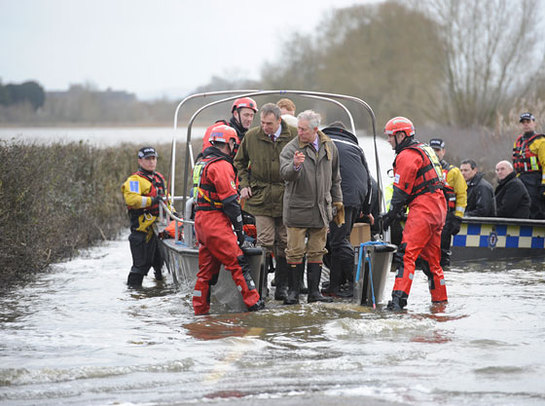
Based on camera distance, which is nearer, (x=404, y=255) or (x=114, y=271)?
(x=404, y=255)

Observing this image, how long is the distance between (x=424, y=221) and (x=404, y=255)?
409 mm

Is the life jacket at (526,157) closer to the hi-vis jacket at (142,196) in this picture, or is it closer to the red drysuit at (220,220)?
the hi-vis jacket at (142,196)

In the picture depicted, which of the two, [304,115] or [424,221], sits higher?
[304,115]

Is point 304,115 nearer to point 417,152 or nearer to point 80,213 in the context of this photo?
point 417,152

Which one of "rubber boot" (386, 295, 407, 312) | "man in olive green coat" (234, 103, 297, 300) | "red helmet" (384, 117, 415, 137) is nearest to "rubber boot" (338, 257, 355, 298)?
"rubber boot" (386, 295, 407, 312)

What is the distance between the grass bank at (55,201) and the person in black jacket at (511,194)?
23.7ft

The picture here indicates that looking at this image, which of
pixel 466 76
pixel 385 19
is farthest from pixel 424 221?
pixel 385 19

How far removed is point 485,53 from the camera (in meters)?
34.4

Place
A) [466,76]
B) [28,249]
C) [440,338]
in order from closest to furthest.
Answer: [440,338]
[28,249]
[466,76]

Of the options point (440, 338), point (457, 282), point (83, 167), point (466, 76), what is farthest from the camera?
point (466, 76)

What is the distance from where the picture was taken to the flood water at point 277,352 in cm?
560

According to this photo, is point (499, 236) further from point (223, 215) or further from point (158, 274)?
point (223, 215)

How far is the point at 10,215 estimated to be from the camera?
1145cm

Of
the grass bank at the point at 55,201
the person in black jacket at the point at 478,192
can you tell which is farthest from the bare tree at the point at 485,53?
the person in black jacket at the point at 478,192
